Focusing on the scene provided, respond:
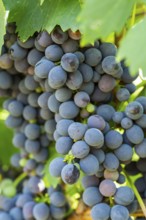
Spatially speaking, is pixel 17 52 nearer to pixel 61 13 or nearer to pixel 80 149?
pixel 61 13

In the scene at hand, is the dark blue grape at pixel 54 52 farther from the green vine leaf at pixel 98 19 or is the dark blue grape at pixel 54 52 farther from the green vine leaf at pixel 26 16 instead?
the green vine leaf at pixel 98 19

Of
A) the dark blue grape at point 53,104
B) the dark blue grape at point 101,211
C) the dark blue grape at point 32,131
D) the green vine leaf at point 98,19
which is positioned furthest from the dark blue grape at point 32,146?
the green vine leaf at point 98,19

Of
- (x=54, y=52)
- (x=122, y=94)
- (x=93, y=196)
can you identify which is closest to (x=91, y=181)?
(x=93, y=196)

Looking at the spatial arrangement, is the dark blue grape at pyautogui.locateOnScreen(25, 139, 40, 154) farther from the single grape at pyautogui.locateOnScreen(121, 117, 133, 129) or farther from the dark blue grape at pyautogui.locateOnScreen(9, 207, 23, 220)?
the single grape at pyautogui.locateOnScreen(121, 117, 133, 129)

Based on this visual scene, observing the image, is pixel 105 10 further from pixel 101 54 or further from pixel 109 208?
pixel 109 208

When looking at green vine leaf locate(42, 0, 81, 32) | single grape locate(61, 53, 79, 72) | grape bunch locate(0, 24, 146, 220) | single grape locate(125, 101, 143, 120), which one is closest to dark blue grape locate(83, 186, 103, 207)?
grape bunch locate(0, 24, 146, 220)

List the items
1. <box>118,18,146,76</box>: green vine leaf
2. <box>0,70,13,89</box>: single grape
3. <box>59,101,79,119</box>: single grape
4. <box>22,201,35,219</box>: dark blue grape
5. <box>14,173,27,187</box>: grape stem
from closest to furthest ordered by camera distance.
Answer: <box>118,18,146,76</box>: green vine leaf
<box>59,101,79,119</box>: single grape
<box>0,70,13,89</box>: single grape
<box>22,201,35,219</box>: dark blue grape
<box>14,173,27,187</box>: grape stem

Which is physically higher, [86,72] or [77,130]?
[86,72]
